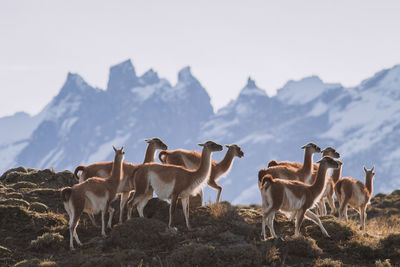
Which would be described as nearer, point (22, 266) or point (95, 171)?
point (22, 266)

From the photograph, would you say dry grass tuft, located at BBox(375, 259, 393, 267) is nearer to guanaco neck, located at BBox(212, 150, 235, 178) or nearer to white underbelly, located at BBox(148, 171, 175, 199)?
white underbelly, located at BBox(148, 171, 175, 199)

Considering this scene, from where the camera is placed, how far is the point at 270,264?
11180 mm

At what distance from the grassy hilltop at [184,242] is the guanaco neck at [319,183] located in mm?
1172

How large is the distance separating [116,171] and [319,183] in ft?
17.6

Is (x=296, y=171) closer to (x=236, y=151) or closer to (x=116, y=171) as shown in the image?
(x=236, y=151)

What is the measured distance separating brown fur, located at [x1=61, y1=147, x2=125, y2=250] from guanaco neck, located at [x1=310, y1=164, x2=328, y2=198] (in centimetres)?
511

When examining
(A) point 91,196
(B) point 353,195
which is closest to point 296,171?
(B) point 353,195

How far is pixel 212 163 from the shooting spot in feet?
55.2

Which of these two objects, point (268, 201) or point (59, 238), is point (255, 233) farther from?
point (59, 238)

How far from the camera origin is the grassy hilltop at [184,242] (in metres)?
11.2

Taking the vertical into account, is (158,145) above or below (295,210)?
above

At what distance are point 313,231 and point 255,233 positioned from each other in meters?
1.65

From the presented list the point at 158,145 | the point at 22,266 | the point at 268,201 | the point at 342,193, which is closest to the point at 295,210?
the point at 268,201

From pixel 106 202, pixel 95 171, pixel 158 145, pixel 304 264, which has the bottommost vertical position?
pixel 304 264
